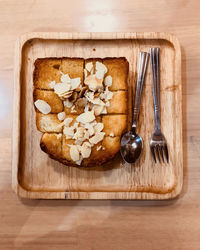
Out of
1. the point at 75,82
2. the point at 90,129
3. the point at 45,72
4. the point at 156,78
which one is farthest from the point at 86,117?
the point at 156,78

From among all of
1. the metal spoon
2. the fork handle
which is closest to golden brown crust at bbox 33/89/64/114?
the metal spoon

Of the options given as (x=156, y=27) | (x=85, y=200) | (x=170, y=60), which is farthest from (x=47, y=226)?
(x=156, y=27)

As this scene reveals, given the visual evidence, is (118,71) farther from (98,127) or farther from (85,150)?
(85,150)

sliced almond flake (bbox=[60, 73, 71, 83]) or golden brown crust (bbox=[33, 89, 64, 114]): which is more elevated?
sliced almond flake (bbox=[60, 73, 71, 83])

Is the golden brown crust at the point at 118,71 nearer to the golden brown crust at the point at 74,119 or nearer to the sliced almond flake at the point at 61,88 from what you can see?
the golden brown crust at the point at 74,119

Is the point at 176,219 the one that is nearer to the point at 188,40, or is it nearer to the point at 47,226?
the point at 47,226

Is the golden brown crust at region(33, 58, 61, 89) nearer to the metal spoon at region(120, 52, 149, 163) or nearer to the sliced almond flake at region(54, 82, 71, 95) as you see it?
the sliced almond flake at region(54, 82, 71, 95)
